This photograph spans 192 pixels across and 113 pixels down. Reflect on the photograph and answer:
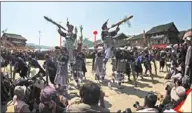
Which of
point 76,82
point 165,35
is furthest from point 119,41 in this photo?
point 165,35

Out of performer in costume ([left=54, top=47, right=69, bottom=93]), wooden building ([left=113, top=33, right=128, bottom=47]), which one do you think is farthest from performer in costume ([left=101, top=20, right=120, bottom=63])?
performer in costume ([left=54, top=47, right=69, bottom=93])

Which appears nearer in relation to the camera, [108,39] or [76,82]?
[76,82]

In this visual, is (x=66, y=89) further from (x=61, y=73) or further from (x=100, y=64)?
(x=100, y=64)

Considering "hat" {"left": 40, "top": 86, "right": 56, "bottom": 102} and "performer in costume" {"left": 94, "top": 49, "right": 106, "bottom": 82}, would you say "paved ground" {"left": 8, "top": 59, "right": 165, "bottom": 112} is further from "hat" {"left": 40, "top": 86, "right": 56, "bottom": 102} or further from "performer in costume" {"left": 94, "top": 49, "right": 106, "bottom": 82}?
"hat" {"left": 40, "top": 86, "right": 56, "bottom": 102}

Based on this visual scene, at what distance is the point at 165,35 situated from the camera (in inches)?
2405

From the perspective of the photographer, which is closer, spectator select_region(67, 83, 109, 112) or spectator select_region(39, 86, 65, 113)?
spectator select_region(67, 83, 109, 112)

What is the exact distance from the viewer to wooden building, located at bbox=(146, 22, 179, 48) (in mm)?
60188

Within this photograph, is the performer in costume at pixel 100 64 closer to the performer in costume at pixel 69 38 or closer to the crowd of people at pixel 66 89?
the crowd of people at pixel 66 89

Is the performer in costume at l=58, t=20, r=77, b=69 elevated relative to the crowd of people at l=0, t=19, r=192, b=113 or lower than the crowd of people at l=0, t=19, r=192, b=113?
elevated

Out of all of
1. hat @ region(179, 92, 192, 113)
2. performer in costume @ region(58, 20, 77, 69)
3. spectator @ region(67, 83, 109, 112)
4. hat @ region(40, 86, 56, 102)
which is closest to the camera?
spectator @ region(67, 83, 109, 112)

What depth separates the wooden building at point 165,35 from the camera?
60188mm

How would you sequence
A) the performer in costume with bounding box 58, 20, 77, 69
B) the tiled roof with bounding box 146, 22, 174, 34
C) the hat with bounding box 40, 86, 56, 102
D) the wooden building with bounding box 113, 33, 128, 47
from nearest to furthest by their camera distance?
the hat with bounding box 40, 86, 56, 102, the performer in costume with bounding box 58, 20, 77, 69, the wooden building with bounding box 113, 33, 128, 47, the tiled roof with bounding box 146, 22, 174, 34

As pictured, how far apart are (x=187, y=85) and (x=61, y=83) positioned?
4865 millimetres

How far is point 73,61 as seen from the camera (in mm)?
12008
